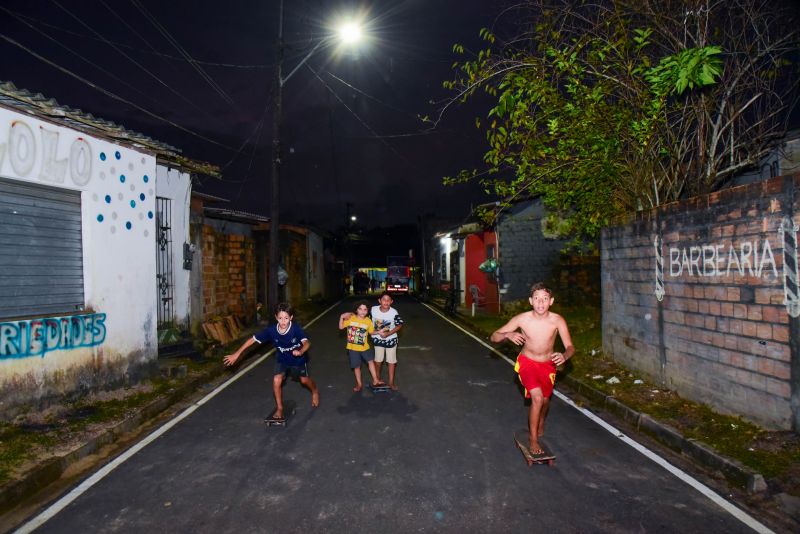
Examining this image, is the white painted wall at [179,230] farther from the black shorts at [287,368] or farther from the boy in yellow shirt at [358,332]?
the black shorts at [287,368]

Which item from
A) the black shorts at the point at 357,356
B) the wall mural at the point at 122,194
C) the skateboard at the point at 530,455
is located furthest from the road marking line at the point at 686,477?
the wall mural at the point at 122,194

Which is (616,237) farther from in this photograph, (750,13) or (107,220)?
(107,220)

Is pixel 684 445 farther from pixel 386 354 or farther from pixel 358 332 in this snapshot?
pixel 358 332

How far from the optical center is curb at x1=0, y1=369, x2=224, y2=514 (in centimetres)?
428

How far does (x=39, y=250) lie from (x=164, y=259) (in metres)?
4.67

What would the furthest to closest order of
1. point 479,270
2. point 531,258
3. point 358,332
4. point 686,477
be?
point 479,270
point 531,258
point 358,332
point 686,477

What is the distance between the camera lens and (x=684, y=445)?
5324 mm

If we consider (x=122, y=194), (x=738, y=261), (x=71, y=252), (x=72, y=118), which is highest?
(x=72, y=118)

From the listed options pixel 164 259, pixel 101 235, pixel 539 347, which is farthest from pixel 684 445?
pixel 164 259

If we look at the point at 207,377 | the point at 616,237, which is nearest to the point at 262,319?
the point at 207,377

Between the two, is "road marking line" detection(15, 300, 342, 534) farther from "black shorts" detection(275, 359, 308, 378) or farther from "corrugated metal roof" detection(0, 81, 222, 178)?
"corrugated metal roof" detection(0, 81, 222, 178)

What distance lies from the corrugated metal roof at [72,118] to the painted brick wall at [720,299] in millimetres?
8483

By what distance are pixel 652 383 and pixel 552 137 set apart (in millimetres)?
4400

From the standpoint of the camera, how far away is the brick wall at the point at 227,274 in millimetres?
13906
